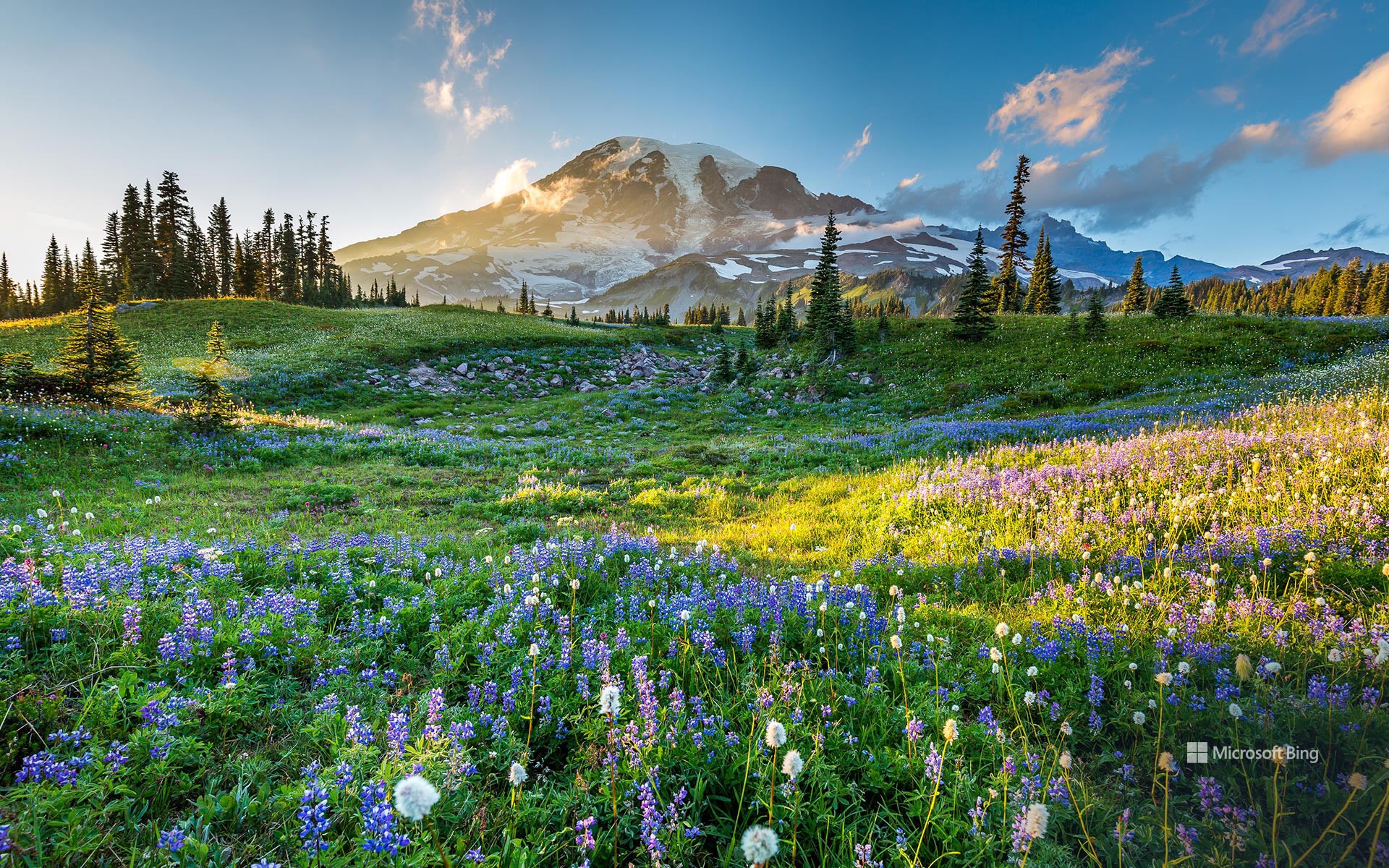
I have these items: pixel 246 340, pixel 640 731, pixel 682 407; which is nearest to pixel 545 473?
pixel 640 731

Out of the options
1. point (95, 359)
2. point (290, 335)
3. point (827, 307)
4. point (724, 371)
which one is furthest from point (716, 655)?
point (290, 335)

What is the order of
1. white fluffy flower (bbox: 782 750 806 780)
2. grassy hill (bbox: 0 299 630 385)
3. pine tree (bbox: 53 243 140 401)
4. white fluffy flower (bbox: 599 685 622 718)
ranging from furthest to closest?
grassy hill (bbox: 0 299 630 385)
pine tree (bbox: 53 243 140 401)
white fluffy flower (bbox: 599 685 622 718)
white fluffy flower (bbox: 782 750 806 780)

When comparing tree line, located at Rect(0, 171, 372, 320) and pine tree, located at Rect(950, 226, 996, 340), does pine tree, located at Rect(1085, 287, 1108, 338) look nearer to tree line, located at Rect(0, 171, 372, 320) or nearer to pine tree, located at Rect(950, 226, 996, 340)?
pine tree, located at Rect(950, 226, 996, 340)

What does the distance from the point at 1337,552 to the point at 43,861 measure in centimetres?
977

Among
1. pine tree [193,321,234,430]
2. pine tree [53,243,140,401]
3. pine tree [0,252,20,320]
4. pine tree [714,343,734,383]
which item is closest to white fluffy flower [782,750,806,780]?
pine tree [193,321,234,430]

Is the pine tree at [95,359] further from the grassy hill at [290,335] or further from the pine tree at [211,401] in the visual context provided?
the grassy hill at [290,335]

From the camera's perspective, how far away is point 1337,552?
5078mm

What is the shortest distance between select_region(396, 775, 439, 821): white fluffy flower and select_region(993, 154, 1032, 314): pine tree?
6024cm

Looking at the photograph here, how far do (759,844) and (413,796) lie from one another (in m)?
1.15

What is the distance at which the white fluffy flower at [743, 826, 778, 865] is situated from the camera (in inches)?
63.3

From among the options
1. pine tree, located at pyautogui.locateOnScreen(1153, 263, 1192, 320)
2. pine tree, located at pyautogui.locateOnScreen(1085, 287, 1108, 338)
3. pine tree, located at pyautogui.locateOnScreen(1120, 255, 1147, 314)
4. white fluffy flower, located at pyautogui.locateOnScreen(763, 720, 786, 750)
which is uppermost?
pine tree, located at pyautogui.locateOnScreen(1120, 255, 1147, 314)

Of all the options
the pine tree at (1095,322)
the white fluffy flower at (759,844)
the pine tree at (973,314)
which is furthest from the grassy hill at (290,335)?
the pine tree at (1095,322)

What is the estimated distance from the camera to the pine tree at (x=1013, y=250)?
5253 centimetres

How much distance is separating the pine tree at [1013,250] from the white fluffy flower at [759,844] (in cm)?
5964
